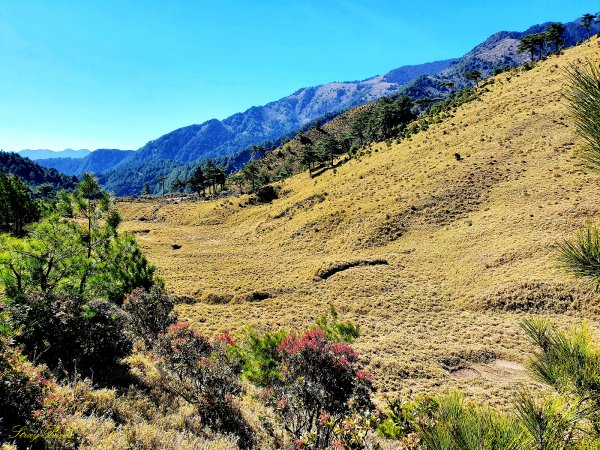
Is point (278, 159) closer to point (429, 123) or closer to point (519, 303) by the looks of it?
point (429, 123)

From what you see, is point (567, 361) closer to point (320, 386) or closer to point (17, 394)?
point (320, 386)

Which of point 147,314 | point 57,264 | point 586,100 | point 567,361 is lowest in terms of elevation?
point 147,314

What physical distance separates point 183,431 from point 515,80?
295 ft

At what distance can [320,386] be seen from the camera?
8.26 meters

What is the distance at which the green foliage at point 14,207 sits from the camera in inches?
Result: 1699

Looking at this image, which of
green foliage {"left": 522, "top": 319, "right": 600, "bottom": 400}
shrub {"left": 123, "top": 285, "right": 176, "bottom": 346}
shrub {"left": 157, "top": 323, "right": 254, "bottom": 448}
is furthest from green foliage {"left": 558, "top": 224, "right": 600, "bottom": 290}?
shrub {"left": 123, "top": 285, "right": 176, "bottom": 346}

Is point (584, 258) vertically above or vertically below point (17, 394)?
above

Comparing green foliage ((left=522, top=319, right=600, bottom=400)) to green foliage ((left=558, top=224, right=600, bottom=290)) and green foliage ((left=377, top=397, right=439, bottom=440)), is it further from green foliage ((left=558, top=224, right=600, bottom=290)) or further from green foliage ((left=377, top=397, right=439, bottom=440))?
green foliage ((left=377, top=397, right=439, bottom=440))

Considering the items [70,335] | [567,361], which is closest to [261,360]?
[70,335]

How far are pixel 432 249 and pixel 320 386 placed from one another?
3446 cm

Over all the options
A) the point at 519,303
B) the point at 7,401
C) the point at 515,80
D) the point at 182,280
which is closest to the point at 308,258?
the point at 182,280

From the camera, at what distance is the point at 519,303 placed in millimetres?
25797

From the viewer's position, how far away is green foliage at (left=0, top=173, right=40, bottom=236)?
4316cm

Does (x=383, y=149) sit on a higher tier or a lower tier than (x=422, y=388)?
higher
